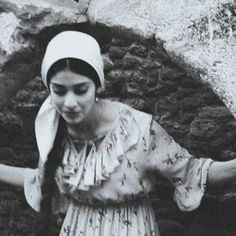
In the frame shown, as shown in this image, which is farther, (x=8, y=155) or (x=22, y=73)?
(x=8, y=155)

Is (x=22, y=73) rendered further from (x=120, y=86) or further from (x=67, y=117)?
(x=120, y=86)

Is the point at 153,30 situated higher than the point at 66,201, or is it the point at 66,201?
the point at 153,30

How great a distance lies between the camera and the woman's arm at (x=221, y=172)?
4.05m

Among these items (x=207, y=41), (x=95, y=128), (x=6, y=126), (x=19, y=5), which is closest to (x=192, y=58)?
(x=207, y=41)

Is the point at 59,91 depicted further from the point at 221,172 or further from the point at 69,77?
the point at 221,172

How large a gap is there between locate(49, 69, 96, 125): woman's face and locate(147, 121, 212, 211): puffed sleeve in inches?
10.4

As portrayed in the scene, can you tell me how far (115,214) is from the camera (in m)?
4.14

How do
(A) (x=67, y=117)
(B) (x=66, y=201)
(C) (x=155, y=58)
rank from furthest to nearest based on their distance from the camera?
(C) (x=155, y=58)
(B) (x=66, y=201)
(A) (x=67, y=117)

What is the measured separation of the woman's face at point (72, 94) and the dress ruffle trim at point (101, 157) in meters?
0.15

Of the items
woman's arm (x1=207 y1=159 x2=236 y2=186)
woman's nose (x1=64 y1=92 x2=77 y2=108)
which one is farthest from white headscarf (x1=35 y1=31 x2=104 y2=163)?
woman's arm (x1=207 y1=159 x2=236 y2=186)

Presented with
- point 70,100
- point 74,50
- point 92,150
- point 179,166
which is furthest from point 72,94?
point 179,166

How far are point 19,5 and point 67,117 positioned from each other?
57cm

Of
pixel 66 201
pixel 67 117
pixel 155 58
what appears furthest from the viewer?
pixel 155 58

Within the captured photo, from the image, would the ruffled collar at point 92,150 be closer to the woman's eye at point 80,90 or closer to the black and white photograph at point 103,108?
the black and white photograph at point 103,108
